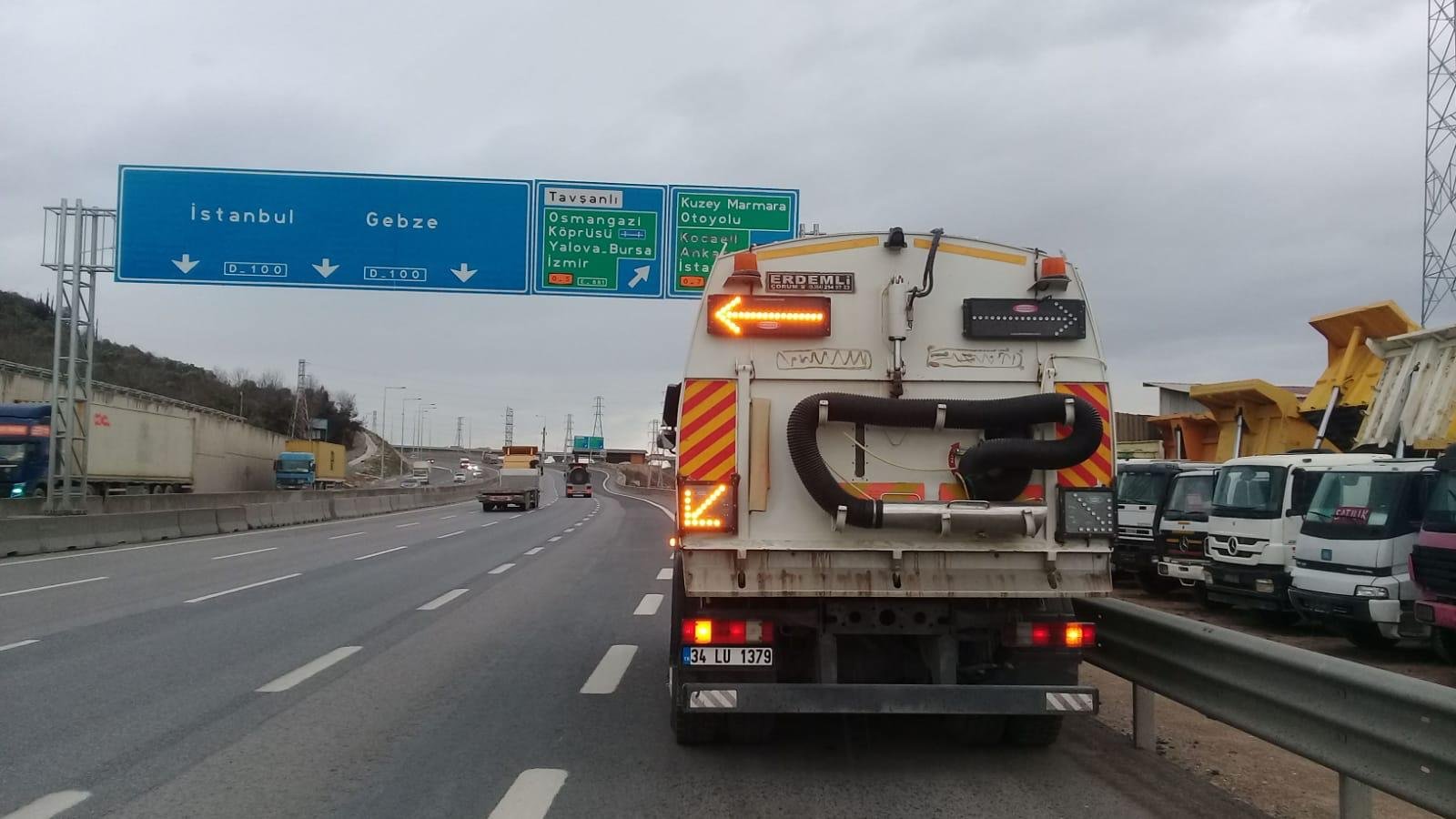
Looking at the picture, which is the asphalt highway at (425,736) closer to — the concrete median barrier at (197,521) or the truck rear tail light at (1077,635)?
the truck rear tail light at (1077,635)

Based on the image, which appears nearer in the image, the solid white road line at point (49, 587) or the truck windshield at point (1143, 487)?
the solid white road line at point (49, 587)

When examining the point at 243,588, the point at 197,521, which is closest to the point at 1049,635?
the point at 243,588

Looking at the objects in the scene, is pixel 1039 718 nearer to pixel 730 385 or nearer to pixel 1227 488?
pixel 730 385

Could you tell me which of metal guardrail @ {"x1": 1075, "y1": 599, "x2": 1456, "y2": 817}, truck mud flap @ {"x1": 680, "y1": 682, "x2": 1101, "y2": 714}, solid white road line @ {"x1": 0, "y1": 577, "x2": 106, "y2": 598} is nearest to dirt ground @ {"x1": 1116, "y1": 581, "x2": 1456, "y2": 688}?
metal guardrail @ {"x1": 1075, "y1": 599, "x2": 1456, "y2": 817}

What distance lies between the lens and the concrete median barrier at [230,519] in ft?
95.2

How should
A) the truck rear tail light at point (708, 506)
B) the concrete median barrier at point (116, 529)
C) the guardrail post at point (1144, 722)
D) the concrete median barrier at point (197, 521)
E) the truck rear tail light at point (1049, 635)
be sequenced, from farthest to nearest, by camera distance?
1. the concrete median barrier at point (197, 521)
2. the concrete median barrier at point (116, 529)
3. the guardrail post at point (1144, 722)
4. the truck rear tail light at point (1049, 635)
5. the truck rear tail light at point (708, 506)

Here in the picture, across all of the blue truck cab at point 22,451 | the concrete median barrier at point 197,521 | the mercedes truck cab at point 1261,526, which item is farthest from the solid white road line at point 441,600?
the blue truck cab at point 22,451

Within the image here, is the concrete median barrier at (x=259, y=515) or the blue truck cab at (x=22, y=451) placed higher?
the blue truck cab at (x=22, y=451)

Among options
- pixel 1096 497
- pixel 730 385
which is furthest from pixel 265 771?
pixel 1096 497

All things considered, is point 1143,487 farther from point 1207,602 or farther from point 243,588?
point 243,588

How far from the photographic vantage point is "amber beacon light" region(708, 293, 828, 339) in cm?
595

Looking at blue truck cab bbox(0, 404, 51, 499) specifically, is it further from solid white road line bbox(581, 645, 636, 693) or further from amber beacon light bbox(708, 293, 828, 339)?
amber beacon light bbox(708, 293, 828, 339)

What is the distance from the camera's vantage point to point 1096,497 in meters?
5.77

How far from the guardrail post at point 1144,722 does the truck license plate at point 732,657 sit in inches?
103
